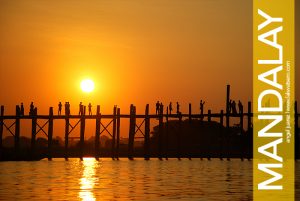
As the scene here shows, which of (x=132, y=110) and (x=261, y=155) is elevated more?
(x=132, y=110)

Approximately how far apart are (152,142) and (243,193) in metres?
70.1

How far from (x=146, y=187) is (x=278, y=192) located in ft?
13.2

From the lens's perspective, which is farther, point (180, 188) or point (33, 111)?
point (33, 111)

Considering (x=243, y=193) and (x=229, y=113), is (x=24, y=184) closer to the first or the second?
(x=243, y=193)

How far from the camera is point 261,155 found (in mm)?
52062

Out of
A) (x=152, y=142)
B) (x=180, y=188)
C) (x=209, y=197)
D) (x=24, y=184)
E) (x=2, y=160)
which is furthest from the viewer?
(x=152, y=142)

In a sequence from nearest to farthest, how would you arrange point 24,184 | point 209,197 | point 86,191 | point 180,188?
point 209,197 < point 86,191 < point 180,188 < point 24,184

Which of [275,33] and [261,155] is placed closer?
[275,33]

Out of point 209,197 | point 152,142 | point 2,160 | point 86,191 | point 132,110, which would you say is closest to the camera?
point 209,197

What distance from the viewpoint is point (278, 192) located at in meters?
18.8

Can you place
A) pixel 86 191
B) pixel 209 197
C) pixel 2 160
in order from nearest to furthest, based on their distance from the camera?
1. pixel 209 197
2. pixel 86 191
3. pixel 2 160

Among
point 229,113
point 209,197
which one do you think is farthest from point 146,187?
point 229,113

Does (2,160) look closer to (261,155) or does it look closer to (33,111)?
(33,111)

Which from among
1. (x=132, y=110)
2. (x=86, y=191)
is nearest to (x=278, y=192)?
(x=86, y=191)
